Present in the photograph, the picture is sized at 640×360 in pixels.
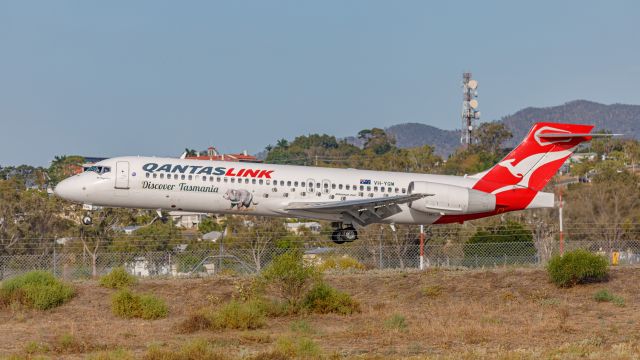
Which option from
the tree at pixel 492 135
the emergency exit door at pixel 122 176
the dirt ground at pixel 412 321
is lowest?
the dirt ground at pixel 412 321

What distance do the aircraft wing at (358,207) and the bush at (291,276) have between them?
29.0ft

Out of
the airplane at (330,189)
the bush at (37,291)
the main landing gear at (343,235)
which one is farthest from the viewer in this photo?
the main landing gear at (343,235)

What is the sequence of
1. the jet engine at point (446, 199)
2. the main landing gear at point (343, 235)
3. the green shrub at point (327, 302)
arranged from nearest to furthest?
the green shrub at point (327, 302) < the jet engine at point (446, 199) < the main landing gear at point (343, 235)

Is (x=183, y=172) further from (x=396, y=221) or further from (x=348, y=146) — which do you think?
(x=348, y=146)

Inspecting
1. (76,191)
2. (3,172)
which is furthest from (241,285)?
(3,172)

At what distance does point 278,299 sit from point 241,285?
1.04 m

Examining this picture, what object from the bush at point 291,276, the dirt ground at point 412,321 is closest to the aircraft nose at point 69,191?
the dirt ground at point 412,321

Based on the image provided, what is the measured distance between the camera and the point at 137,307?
85.4 ft

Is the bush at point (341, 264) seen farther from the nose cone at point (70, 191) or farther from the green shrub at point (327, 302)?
the green shrub at point (327, 302)

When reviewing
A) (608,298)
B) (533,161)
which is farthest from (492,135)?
(608,298)

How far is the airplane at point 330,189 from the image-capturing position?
3553cm

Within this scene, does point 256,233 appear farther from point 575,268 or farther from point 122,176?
point 575,268

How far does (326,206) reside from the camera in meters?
35.6

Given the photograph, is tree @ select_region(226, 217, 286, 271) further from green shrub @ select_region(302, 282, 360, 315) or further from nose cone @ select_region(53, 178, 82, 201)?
green shrub @ select_region(302, 282, 360, 315)
